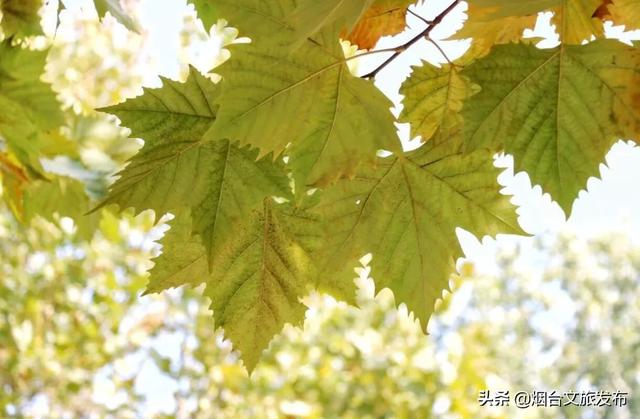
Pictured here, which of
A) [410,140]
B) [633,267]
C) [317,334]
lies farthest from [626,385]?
[410,140]

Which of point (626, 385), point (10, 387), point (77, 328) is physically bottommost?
point (10, 387)

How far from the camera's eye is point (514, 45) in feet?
2.28

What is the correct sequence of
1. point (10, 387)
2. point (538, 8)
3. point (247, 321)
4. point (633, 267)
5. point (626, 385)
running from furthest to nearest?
point (633, 267) → point (626, 385) → point (10, 387) → point (247, 321) → point (538, 8)

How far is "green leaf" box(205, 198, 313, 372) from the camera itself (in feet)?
2.58

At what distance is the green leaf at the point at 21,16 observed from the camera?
3.58 feet

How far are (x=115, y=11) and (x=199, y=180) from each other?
1.17 ft

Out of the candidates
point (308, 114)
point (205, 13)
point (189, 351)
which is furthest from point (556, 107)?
point (189, 351)

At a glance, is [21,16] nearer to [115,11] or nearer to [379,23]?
[115,11]

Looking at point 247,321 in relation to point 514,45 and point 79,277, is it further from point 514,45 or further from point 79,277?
point 79,277

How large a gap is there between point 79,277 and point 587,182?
15.4ft

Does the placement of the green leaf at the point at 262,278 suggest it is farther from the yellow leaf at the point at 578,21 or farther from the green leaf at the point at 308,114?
the yellow leaf at the point at 578,21

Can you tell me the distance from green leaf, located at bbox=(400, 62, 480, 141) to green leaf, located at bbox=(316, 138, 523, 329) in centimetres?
2

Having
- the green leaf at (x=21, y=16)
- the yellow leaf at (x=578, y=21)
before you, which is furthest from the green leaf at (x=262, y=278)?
the green leaf at (x=21, y=16)

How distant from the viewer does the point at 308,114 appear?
69 centimetres
